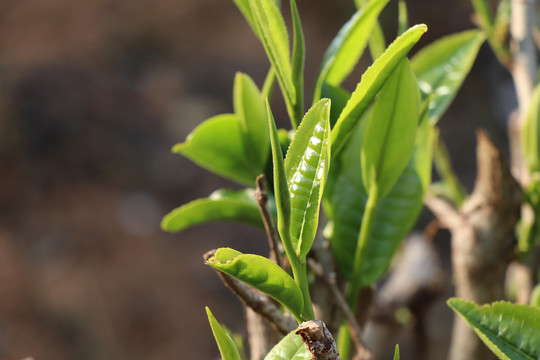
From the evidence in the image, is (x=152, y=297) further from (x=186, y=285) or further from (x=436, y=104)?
(x=436, y=104)

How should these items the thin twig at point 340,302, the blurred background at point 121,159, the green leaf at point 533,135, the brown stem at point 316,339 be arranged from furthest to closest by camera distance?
1. the blurred background at point 121,159
2. the green leaf at point 533,135
3. the thin twig at point 340,302
4. the brown stem at point 316,339

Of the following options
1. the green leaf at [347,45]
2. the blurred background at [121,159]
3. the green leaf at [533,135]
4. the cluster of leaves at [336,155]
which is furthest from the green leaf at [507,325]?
the blurred background at [121,159]

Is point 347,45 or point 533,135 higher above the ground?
point 347,45

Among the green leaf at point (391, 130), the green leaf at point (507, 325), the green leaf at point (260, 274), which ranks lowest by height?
the green leaf at point (507, 325)

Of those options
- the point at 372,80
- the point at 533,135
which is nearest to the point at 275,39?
the point at 372,80

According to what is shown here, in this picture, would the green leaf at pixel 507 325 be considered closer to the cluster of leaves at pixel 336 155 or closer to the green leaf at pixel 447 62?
the cluster of leaves at pixel 336 155

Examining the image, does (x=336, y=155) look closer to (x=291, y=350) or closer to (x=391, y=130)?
(x=391, y=130)
